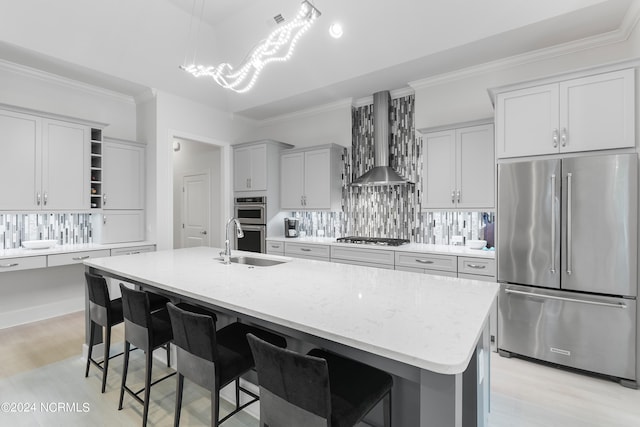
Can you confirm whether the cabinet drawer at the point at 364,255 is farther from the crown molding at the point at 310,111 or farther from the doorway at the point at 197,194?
the doorway at the point at 197,194

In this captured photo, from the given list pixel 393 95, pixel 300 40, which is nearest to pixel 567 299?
pixel 393 95

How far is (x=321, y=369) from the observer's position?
3.47 feet

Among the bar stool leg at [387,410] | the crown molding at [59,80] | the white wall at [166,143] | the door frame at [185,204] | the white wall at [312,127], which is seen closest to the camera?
the bar stool leg at [387,410]

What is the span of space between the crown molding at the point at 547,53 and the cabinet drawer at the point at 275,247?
287 cm

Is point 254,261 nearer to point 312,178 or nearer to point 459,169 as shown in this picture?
point 312,178

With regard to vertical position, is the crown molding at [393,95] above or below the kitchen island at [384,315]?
above

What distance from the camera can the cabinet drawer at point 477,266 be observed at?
307 cm

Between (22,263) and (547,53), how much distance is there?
19.4ft

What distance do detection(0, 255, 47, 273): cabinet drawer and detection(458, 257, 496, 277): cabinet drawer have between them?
448 cm

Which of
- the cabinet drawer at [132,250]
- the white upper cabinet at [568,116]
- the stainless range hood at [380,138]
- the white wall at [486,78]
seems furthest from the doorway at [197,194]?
the white upper cabinet at [568,116]

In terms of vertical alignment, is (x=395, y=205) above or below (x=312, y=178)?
below

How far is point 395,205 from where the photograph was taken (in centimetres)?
443

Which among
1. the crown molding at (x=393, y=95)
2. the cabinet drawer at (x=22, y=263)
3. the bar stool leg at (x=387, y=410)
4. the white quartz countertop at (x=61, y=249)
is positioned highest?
the crown molding at (x=393, y=95)

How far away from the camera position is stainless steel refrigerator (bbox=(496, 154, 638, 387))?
7.94ft
